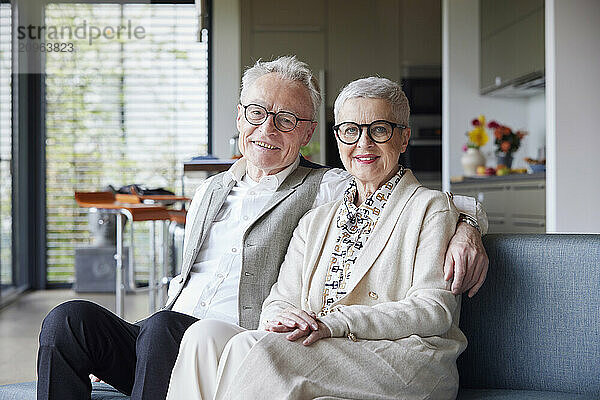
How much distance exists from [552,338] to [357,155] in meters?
0.66

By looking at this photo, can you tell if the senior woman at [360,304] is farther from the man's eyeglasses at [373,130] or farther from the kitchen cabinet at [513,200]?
the kitchen cabinet at [513,200]

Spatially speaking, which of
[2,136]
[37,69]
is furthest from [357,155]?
[37,69]

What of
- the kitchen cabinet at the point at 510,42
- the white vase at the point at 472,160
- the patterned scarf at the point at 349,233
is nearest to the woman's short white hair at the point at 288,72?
the patterned scarf at the point at 349,233

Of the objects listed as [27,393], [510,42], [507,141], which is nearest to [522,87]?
[510,42]

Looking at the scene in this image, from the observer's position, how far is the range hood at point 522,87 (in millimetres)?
6488

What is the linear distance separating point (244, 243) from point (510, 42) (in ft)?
16.8

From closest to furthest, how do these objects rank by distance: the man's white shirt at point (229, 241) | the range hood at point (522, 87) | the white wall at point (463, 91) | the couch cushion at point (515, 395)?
the couch cushion at point (515, 395), the man's white shirt at point (229, 241), the range hood at point (522, 87), the white wall at point (463, 91)

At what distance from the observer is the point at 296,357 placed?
5.62 feet

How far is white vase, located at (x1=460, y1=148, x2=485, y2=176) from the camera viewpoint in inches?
281

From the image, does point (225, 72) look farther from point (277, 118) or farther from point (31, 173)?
point (277, 118)

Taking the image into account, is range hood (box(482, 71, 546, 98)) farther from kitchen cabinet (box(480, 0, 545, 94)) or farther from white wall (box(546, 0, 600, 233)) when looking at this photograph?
white wall (box(546, 0, 600, 233))

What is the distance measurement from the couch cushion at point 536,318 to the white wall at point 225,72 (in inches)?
231

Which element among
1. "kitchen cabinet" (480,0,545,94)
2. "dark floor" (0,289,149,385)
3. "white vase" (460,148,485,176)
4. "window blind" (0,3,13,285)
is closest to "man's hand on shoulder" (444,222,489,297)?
"dark floor" (0,289,149,385)
